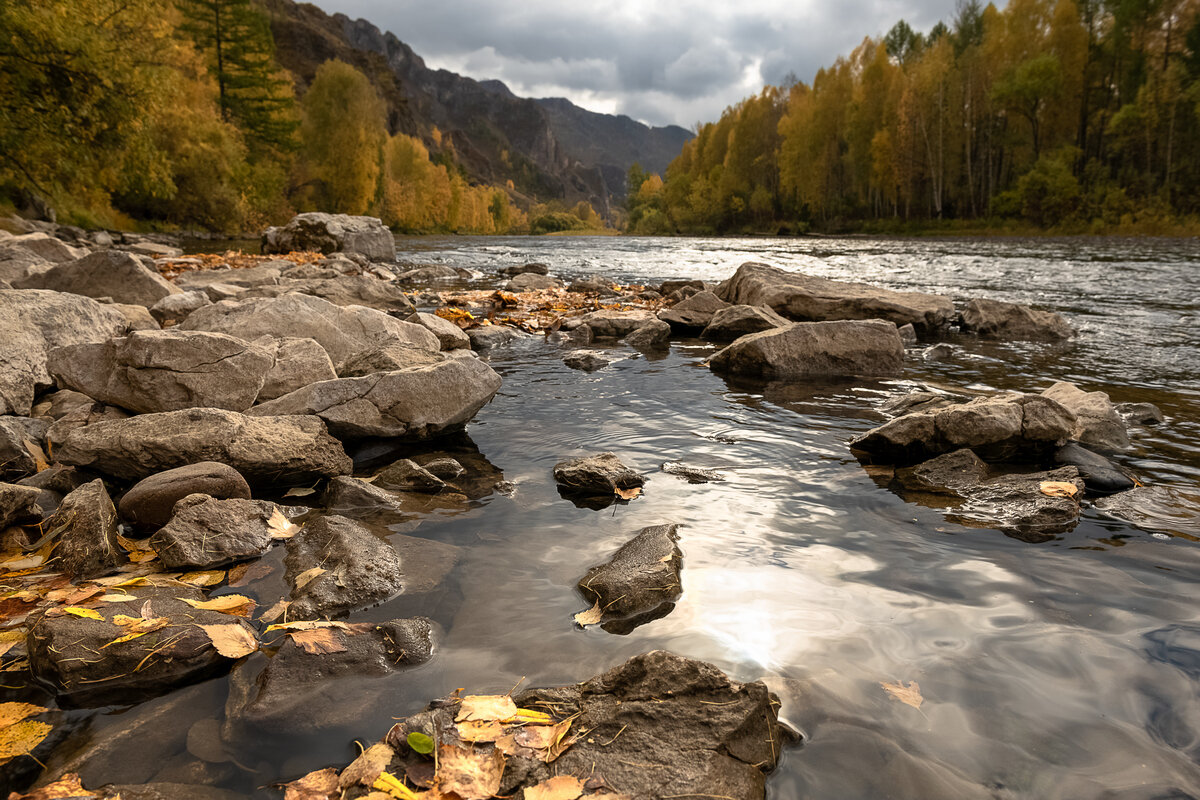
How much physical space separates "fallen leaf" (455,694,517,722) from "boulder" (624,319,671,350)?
6860mm

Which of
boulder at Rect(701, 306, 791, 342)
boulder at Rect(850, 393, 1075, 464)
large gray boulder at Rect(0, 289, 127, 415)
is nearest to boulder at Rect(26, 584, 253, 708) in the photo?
large gray boulder at Rect(0, 289, 127, 415)

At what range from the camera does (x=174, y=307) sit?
7.20 meters

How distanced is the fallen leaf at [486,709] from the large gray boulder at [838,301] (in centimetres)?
897

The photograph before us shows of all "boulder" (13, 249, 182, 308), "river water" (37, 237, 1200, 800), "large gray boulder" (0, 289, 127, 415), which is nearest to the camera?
"river water" (37, 237, 1200, 800)

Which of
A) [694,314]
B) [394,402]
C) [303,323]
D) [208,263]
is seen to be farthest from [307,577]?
[208,263]

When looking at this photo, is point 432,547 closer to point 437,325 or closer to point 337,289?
point 437,325

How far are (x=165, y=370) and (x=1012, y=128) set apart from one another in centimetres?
5910

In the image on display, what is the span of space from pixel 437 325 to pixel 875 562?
608 cm

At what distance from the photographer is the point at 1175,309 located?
11.1 m

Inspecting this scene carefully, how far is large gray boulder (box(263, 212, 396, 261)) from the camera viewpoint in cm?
2314

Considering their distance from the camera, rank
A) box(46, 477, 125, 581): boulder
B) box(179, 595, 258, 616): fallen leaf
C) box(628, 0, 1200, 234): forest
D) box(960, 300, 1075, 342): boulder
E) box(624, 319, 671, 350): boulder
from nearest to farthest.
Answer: box(179, 595, 258, 616): fallen leaf
box(46, 477, 125, 581): boulder
box(624, 319, 671, 350): boulder
box(960, 300, 1075, 342): boulder
box(628, 0, 1200, 234): forest

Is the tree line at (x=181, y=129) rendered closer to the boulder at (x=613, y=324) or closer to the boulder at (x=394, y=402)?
the boulder at (x=613, y=324)

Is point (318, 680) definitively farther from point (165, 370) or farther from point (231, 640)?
point (165, 370)

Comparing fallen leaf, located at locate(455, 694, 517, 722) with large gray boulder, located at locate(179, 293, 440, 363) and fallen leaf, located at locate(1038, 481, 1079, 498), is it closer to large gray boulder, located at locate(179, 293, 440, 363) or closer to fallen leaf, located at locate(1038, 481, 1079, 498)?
fallen leaf, located at locate(1038, 481, 1079, 498)
